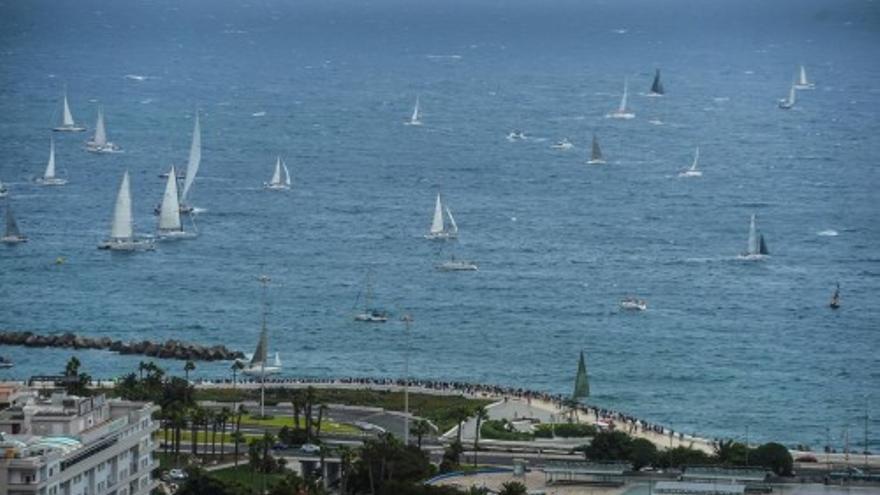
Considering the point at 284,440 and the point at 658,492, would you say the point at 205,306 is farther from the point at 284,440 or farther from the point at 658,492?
the point at 658,492

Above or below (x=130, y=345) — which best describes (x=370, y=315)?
above

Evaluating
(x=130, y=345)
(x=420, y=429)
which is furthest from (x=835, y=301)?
(x=420, y=429)

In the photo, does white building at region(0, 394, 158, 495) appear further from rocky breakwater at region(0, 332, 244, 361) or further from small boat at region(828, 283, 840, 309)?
small boat at region(828, 283, 840, 309)

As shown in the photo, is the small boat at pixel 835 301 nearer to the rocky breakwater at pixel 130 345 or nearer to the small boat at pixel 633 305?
the small boat at pixel 633 305

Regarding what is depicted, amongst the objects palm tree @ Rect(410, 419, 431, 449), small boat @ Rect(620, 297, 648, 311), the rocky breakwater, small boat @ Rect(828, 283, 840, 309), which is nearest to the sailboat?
the rocky breakwater

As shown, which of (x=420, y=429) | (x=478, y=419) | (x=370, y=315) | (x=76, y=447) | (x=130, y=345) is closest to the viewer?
(x=76, y=447)

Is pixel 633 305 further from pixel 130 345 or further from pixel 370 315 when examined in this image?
pixel 130 345

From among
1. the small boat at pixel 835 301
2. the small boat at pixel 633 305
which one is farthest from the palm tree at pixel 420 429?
the small boat at pixel 835 301
